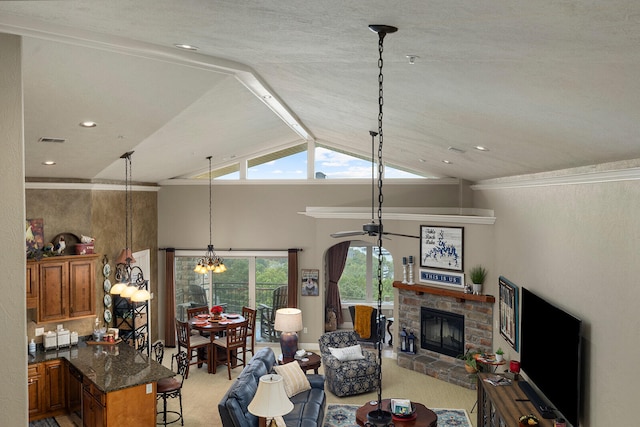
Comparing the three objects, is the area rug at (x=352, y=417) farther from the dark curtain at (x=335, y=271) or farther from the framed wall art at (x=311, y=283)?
the dark curtain at (x=335, y=271)

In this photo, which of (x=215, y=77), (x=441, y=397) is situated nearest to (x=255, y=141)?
(x=215, y=77)

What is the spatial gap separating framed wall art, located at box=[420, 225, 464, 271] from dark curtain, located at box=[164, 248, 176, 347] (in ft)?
17.1

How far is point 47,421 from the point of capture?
754 centimetres

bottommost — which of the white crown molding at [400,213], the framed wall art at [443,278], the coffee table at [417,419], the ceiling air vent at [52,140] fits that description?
the coffee table at [417,419]

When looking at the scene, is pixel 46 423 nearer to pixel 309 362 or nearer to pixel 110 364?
pixel 110 364

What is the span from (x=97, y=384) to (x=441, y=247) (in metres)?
6.22

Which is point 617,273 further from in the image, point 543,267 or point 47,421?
point 47,421

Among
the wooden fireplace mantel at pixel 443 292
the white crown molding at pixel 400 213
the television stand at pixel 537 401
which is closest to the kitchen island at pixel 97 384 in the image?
the television stand at pixel 537 401

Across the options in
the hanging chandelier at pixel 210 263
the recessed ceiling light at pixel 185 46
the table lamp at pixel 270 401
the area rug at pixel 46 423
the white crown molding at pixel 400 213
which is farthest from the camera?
the hanging chandelier at pixel 210 263

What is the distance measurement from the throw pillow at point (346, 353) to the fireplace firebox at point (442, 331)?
1.56 m

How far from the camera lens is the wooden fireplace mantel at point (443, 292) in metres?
9.28

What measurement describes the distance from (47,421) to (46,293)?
1.74 m

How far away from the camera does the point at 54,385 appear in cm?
769

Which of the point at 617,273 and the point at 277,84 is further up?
the point at 277,84
